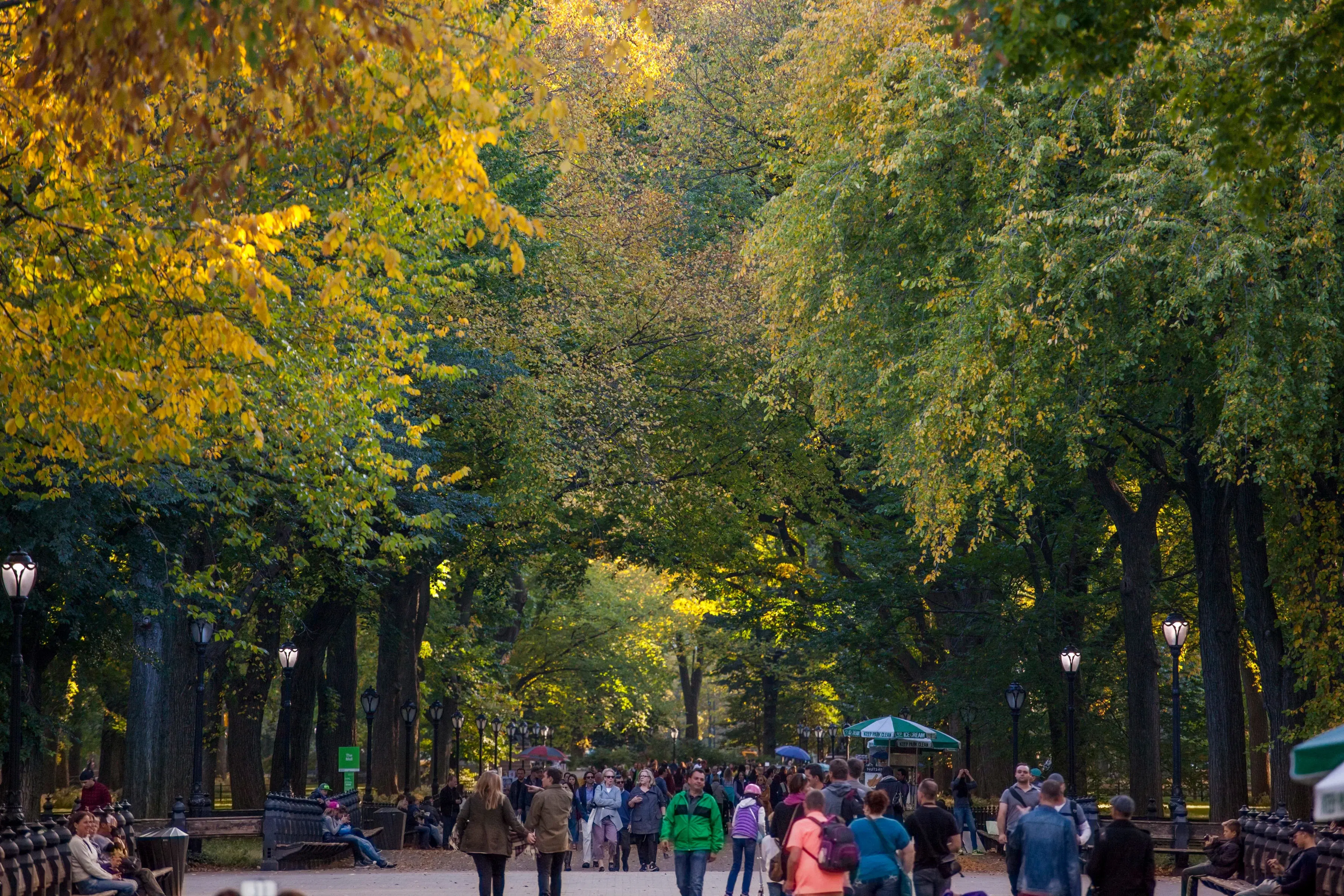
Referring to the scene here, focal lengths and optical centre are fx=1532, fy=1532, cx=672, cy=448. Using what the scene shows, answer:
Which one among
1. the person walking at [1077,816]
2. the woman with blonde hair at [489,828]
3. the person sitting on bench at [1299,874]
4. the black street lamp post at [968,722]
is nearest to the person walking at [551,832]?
the woman with blonde hair at [489,828]

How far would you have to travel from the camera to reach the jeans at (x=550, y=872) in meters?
16.1

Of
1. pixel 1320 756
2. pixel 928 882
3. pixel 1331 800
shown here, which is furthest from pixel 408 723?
pixel 1331 800

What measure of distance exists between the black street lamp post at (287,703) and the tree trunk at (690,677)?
5349 centimetres

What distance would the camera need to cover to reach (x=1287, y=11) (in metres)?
11.2

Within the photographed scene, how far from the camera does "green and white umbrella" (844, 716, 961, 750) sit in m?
32.6

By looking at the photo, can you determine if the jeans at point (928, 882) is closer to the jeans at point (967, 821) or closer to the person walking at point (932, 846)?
the person walking at point (932, 846)

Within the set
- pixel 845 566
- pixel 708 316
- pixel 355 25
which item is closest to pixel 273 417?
pixel 355 25

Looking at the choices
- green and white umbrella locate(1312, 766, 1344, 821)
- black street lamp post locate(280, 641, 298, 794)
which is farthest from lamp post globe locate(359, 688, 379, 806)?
green and white umbrella locate(1312, 766, 1344, 821)

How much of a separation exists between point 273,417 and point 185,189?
7.24 m

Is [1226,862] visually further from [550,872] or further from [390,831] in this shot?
[390,831]

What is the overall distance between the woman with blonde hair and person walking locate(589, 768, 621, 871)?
12203mm

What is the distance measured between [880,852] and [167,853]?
994 centimetres

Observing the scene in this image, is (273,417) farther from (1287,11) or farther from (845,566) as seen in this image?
(845,566)

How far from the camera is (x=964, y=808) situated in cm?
2811
